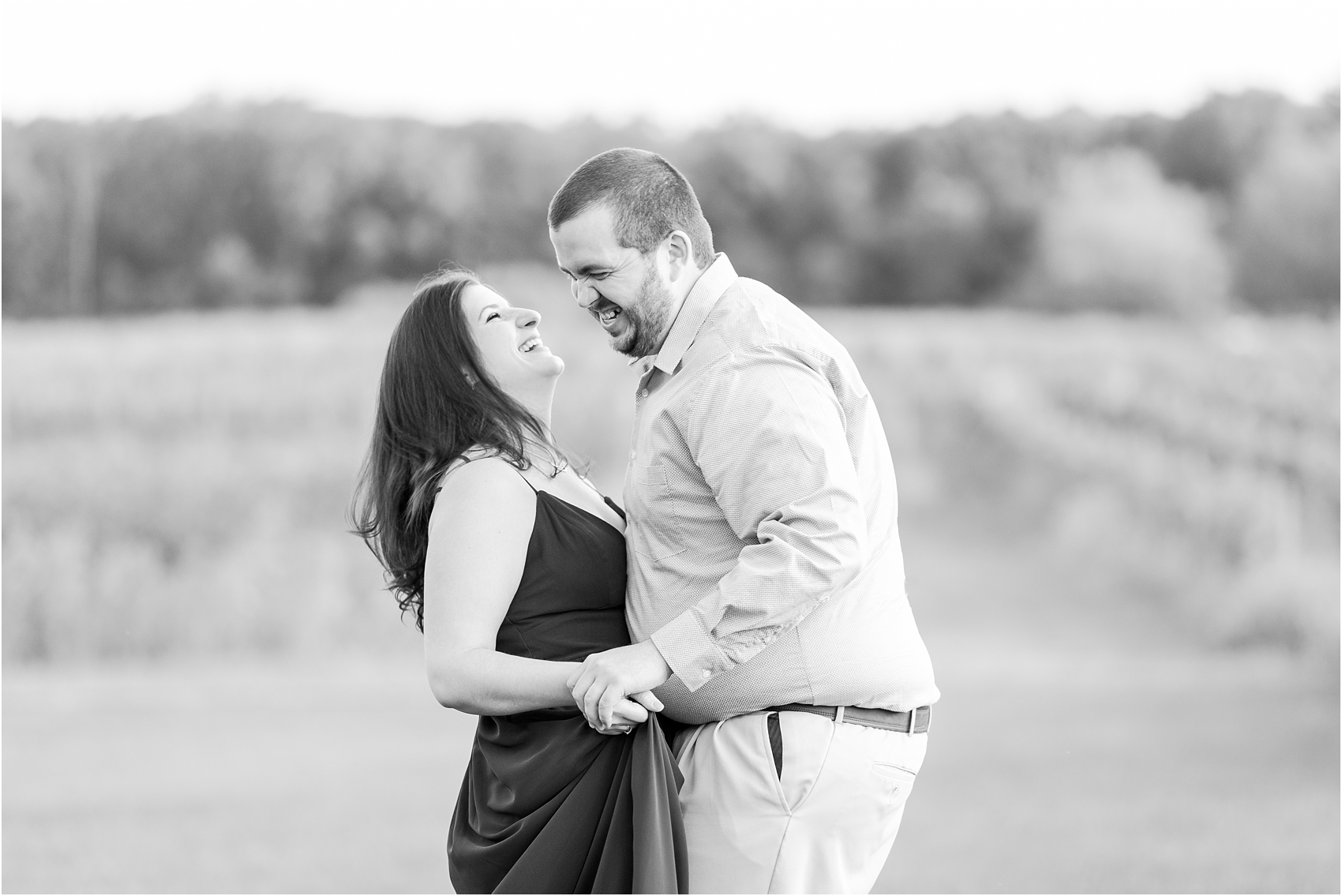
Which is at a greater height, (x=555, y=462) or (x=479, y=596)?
(x=555, y=462)

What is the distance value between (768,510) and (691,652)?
236 millimetres

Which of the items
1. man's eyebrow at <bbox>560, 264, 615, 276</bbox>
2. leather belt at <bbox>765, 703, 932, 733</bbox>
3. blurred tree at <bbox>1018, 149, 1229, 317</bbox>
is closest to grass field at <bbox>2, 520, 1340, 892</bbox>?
leather belt at <bbox>765, 703, 932, 733</bbox>

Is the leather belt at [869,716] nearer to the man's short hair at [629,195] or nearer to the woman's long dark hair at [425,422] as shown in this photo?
the woman's long dark hair at [425,422]

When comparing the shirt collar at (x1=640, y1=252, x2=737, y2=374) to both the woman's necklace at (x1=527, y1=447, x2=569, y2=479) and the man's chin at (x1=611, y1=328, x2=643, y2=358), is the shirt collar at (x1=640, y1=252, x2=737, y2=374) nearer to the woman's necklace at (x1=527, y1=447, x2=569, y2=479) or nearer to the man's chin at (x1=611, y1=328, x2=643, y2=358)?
the man's chin at (x1=611, y1=328, x2=643, y2=358)

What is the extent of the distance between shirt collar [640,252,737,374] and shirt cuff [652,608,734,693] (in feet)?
1.38

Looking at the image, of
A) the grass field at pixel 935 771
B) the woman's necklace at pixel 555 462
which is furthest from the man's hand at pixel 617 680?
the grass field at pixel 935 771

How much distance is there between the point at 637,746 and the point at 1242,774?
8.73 meters

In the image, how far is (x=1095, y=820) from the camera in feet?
27.6

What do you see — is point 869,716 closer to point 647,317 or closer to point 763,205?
point 647,317

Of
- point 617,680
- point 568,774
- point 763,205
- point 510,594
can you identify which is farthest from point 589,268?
point 763,205

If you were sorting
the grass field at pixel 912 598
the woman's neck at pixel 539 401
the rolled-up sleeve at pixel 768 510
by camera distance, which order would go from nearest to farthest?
1. the rolled-up sleeve at pixel 768 510
2. the woman's neck at pixel 539 401
3. the grass field at pixel 912 598

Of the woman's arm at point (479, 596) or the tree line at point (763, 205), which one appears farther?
the tree line at point (763, 205)

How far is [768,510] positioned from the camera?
1.93 meters

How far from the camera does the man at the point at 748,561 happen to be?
1924 millimetres
